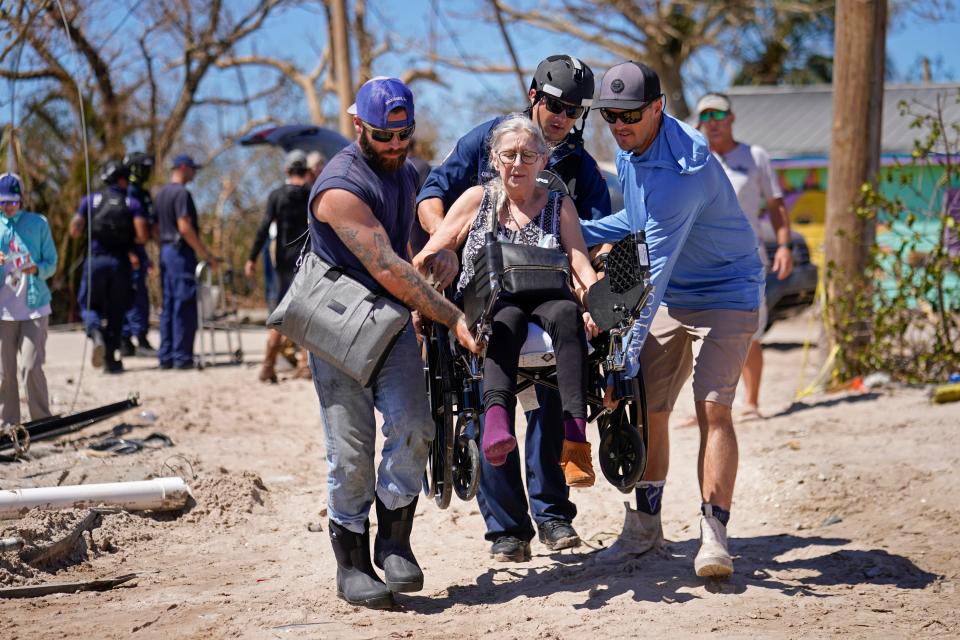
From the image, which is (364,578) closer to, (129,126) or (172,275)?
(172,275)

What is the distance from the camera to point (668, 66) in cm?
2645

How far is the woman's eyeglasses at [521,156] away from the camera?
474 cm

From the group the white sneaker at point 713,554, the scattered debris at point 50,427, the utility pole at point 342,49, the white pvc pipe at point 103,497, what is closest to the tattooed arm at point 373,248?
the white sneaker at point 713,554

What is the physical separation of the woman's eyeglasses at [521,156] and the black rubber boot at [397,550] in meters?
1.40

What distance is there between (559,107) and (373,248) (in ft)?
4.00

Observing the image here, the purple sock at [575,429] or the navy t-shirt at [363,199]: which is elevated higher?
the navy t-shirt at [363,199]

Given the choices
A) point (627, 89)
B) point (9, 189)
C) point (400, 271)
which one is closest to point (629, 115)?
point (627, 89)

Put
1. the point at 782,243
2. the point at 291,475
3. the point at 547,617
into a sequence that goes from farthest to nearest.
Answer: the point at 782,243
the point at 291,475
the point at 547,617

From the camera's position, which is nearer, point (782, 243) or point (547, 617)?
point (547, 617)

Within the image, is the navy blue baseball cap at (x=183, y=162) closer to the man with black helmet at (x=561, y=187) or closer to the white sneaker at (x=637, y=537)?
the man with black helmet at (x=561, y=187)

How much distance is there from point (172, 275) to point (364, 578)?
8.10 metres

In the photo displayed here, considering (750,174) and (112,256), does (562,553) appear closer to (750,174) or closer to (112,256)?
(750,174)

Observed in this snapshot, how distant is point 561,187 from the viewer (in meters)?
5.00

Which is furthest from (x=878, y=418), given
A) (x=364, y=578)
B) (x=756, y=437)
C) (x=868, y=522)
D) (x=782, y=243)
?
(x=364, y=578)
